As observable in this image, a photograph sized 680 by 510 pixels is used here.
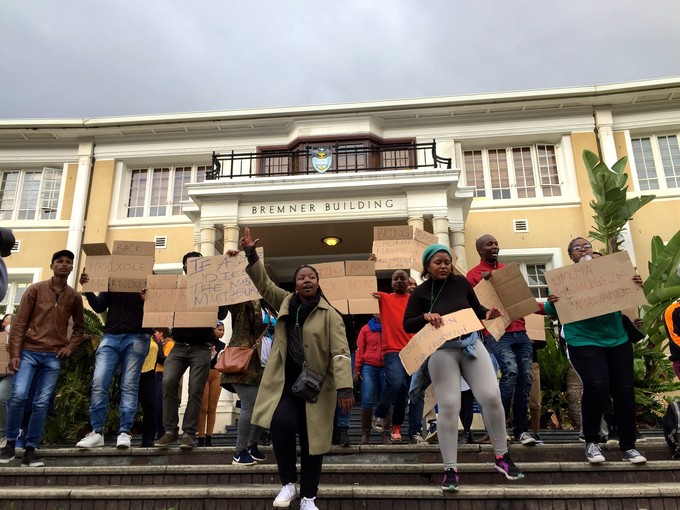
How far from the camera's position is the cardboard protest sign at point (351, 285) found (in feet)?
20.7

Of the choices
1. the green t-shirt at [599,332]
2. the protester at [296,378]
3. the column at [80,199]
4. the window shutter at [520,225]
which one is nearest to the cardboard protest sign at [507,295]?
the green t-shirt at [599,332]

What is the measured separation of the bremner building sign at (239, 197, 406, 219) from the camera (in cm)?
1141

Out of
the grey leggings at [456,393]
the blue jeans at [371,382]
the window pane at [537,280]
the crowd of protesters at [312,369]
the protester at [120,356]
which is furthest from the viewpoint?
the window pane at [537,280]

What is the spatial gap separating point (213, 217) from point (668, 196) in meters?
11.1

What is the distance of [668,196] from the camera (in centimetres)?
1323

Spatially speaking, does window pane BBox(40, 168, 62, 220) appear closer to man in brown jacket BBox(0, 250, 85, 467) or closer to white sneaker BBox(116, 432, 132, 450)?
man in brown jacket BBox(0, 250, 85, 467)

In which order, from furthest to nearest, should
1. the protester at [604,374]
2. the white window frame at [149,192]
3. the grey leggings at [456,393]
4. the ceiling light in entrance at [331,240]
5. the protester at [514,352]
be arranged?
the white window frame at [149,192]
the ceiling light in entrance at [331,240]
the protester at [514,352]
the protester at [604,374]
the grey leggings at [456,393]

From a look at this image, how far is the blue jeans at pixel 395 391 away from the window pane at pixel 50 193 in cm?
1258

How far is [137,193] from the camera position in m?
15.1

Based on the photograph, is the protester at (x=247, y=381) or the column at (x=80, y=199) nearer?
the protester at (x=247, y=381)

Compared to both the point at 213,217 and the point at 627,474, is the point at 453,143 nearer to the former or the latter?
the point at 213,217

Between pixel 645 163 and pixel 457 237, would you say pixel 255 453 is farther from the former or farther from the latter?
pixel 645 163

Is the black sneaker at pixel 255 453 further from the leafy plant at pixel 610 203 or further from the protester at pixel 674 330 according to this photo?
the leafy plant at pixel 610 203

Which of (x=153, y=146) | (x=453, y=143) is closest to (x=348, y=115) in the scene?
(x=453, y=143)
